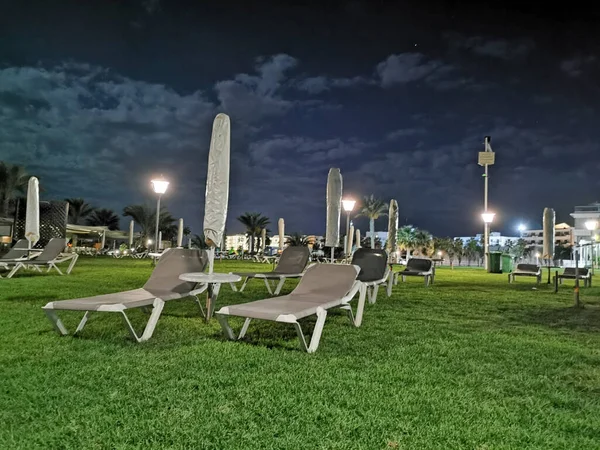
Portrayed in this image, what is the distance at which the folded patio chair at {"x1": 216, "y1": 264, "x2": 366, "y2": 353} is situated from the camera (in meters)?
3.74

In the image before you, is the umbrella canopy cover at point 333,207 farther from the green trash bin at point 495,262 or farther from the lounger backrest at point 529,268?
the green trash bin at point 495,262

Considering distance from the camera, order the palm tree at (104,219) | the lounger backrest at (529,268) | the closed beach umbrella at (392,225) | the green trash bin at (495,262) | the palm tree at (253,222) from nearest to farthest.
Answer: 1. the closed beach umbrella at (392,225)
2. the lounger backrest at (529,268)
3. the green trash bin at (495,262)
4. the palm tree at (253,222)
5. the palm tree at (104,219)

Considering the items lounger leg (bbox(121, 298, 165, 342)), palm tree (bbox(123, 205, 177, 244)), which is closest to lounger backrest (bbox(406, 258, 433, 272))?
lounger leg (bbox(121, 298, 165, 342))

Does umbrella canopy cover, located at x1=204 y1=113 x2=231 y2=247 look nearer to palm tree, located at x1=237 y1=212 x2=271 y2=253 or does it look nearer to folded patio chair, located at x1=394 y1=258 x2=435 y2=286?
folded patio chair, located at x1=394 y1=258 x2=435 y2=286

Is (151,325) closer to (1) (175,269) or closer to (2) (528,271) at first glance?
(1) (175,269)

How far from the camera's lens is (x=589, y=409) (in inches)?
101

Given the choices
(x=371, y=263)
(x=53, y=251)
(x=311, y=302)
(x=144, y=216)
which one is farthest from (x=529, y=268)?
(x=144, y=216)

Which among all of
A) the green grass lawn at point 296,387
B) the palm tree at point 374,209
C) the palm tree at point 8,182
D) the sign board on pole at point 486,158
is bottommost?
the green grass lawn at point 296,387

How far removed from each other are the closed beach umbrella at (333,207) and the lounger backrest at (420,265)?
363cm

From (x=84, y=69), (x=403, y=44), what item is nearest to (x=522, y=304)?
(x=403, y=44)

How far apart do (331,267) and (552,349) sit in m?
2.42

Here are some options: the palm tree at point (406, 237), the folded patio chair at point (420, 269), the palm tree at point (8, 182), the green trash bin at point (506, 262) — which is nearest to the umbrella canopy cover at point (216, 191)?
the folded patio chair at point (420, 269)

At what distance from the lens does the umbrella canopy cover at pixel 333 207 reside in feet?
29.7

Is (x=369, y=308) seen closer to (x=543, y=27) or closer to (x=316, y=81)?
(x=543, y=27)
